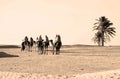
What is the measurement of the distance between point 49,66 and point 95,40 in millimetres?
65860

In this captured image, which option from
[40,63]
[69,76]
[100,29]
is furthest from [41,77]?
[100,29]

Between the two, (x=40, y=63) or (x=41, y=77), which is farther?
(x=40, y=63)

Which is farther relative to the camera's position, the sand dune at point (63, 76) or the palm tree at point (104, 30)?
the palm tree at point (104, 30)

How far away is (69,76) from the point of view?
2364cm

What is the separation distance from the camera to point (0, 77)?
970 inches

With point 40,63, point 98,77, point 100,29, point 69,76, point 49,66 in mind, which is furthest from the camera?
point 100,29

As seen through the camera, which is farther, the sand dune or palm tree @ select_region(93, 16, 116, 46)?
palm tree @ select_region(93, 16, 116, 46)

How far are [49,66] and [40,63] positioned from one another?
259cm

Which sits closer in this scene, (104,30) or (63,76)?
(63,76)

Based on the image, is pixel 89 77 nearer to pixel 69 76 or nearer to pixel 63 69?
pixel 69 76

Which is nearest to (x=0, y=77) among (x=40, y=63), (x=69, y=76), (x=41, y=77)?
(x=41, y=77)

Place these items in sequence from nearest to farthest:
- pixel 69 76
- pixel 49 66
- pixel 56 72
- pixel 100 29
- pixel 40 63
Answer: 1. pixel 69 76
2. pixel 56 72
3. pixel 49 66
4. pixel 40 63
5. pixel 100 29

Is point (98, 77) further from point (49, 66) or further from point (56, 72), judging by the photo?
point (49, 66)

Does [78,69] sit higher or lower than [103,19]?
lower
